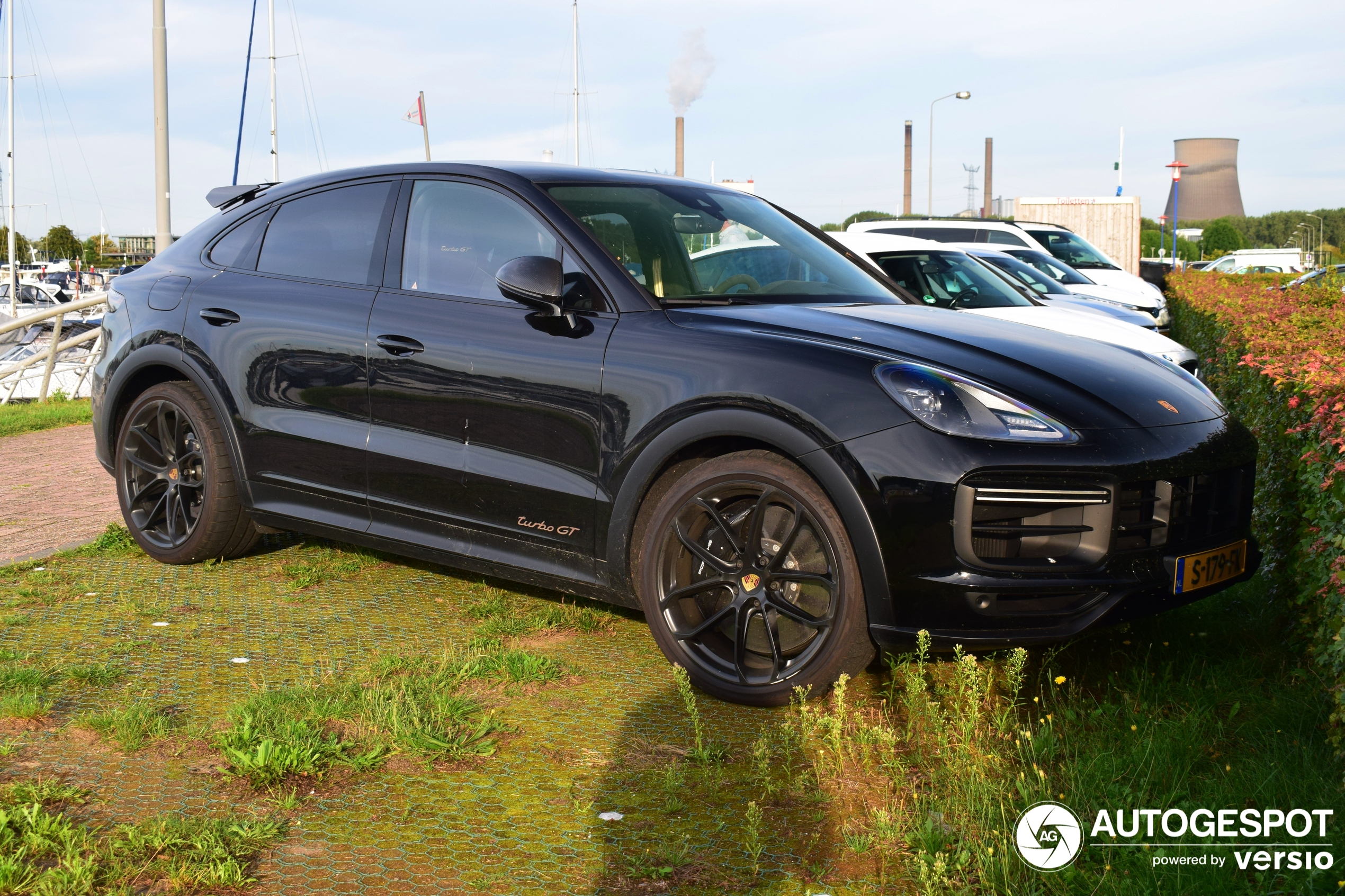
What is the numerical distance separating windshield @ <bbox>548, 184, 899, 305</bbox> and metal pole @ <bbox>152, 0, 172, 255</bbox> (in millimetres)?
9841

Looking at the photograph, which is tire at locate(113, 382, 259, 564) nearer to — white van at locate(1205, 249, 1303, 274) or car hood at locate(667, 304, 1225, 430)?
car hood at locate(667, 304, 1225, 430)

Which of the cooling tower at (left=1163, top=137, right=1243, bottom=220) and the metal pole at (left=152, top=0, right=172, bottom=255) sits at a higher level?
the cooling tower at (left=1163, top=137, right=1243, bottom=220)

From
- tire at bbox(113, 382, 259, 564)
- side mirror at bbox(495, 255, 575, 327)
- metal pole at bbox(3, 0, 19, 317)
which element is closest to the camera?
side mirror at bbox(495, 255, 575, 327)

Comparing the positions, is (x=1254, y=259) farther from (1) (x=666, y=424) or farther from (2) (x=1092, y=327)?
(1) (x=666, y=424)

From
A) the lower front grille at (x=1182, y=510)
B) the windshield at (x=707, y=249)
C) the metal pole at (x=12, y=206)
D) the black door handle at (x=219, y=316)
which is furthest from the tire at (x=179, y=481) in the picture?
the metal pole at (x=12, y=206)

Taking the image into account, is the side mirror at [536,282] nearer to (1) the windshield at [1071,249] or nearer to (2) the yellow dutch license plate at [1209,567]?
(2) the yellow dutch license plate at [1209,567]

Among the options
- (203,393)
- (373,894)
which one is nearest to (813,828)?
(373,894)

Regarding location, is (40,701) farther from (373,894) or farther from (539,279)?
(539,279)

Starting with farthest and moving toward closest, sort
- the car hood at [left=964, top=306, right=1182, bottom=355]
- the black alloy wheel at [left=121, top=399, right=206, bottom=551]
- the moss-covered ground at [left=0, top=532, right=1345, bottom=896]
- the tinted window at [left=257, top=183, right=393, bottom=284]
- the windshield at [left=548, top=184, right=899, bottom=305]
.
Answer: the car hood at [left=964, top=306, right=1182, bottom=355] → the black alloy wheel at [left=121, top=399, right=206, bottom=551] → the tinted window at [left=257, top=183, right=393, bottom=284] → the windshield at [left=548, top=184, right=899, bottom=305] → the moss-covered ground at [left=0, top=532, right=1345, bottom=896]

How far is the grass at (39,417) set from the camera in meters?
11.0

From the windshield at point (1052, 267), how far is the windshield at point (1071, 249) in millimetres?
3535

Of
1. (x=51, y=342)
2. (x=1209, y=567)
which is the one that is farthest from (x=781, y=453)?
(x=51, y=342)

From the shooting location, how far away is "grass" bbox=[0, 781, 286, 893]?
2588 millimetres

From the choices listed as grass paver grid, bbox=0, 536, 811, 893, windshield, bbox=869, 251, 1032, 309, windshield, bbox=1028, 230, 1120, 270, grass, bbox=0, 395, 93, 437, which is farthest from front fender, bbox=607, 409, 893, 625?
windshield, bbox=1028, 230, 1120, 270
